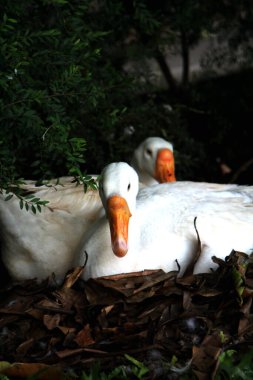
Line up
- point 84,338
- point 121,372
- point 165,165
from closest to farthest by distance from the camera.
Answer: point 121,372
point 84,338
point 165,165

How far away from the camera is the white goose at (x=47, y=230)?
3.96 meters

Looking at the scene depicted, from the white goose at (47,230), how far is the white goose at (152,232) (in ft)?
0.56

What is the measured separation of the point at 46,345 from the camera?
337 centimetres

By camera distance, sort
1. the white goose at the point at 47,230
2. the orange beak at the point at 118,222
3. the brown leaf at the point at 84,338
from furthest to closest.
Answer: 1. the white goose at the point at 47,230
2. the orange beak at the point at 118,222
3. the brown leaf at the point at 84,338

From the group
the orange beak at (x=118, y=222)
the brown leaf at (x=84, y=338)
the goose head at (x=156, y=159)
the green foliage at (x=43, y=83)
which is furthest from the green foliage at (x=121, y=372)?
the goose head at (x=156, y=159)

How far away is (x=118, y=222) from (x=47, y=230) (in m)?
0.58

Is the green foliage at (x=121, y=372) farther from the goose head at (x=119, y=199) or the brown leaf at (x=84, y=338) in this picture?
the goose head at (x=119, y=199)

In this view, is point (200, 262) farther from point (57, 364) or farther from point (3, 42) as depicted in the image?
point (3, 42)

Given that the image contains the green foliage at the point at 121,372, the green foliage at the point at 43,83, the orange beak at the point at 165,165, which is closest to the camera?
the green foliage at the point at 121,372

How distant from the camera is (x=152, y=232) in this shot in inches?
146

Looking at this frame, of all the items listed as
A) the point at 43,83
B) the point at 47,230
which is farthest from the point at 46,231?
the point at 43,83

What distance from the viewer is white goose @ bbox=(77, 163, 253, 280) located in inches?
141

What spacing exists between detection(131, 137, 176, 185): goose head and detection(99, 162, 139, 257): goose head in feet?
4.36

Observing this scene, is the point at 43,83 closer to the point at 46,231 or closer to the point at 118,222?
the point at 46,231
